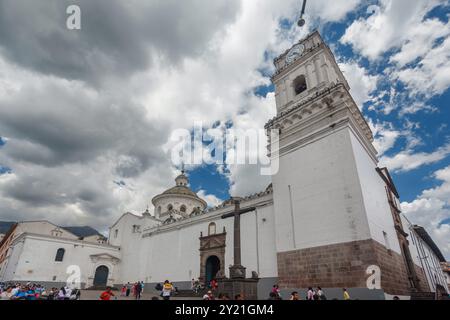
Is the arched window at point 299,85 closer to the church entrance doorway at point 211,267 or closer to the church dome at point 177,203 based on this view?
the church entrance doorway at point 211,267

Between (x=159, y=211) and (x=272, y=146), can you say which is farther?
(x=159, y=211)

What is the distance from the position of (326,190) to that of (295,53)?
32.0ft

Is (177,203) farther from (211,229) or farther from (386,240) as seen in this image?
(386,240)

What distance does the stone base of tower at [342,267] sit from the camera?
30.9ft

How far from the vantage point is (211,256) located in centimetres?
1788

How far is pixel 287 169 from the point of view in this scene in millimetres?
13516

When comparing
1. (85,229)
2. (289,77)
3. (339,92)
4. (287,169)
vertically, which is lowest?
(287,169)

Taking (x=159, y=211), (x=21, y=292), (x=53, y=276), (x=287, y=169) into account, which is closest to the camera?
(x=21, y=292)

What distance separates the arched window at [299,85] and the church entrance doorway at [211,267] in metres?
12.4

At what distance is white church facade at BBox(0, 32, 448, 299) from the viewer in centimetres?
1012

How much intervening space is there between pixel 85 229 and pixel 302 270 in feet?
377
